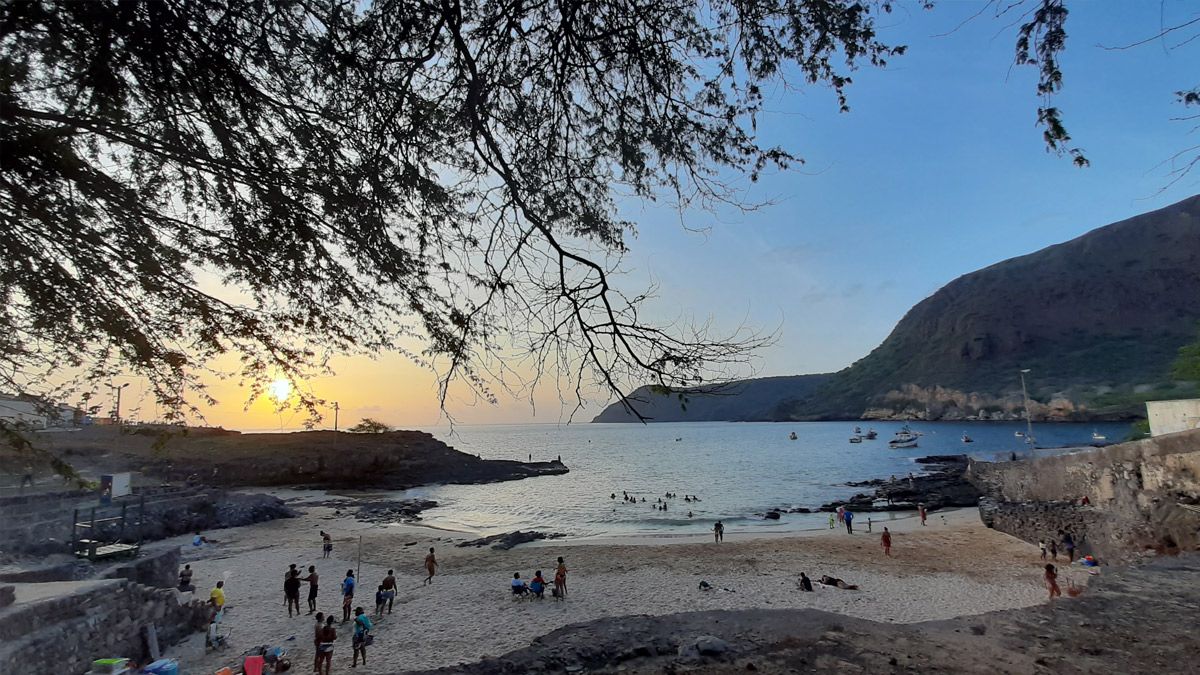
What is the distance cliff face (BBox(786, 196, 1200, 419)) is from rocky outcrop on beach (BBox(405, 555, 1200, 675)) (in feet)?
392

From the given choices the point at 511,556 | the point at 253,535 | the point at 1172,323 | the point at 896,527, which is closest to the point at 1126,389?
the point at 1172,323

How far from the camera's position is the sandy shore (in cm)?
1223

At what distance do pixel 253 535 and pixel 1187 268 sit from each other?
575ft

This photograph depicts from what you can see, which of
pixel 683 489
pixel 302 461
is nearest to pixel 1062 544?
pixel 683 489

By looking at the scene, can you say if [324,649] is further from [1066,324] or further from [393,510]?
[1066,324]

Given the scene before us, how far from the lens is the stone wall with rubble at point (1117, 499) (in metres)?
11.8

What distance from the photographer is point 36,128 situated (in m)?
3.25

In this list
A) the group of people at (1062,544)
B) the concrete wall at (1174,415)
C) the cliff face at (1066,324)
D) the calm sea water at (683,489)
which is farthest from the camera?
the cliff face at (1066,324)

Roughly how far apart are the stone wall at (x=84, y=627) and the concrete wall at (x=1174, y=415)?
24364mm

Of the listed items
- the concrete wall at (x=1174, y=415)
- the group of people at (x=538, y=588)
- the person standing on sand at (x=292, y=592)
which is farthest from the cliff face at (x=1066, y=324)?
the person standing on sand at (x=292, y=592)

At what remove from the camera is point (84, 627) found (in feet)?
25.7

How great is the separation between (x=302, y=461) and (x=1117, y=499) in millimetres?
56529

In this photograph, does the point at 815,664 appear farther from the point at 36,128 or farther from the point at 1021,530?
the point at 1021,530

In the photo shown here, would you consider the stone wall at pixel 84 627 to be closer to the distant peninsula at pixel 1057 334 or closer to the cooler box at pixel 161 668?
the cooler box at pixel 161 668
